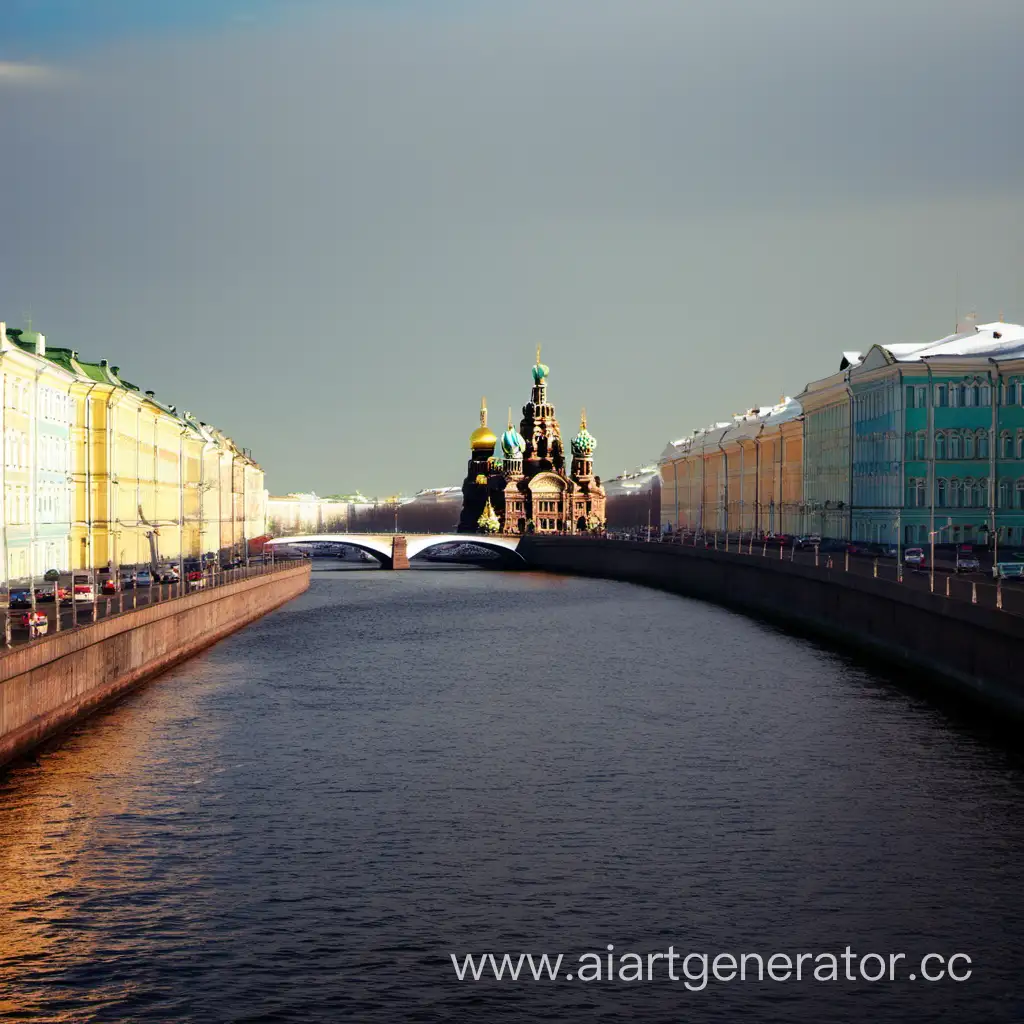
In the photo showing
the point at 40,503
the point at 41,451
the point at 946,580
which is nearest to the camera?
the point at 946,580

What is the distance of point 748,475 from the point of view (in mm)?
161500

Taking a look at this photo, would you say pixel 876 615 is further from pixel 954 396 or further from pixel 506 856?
pixel 954 396

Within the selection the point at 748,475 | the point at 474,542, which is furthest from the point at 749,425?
the point at 474,542

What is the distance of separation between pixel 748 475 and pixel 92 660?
123 m

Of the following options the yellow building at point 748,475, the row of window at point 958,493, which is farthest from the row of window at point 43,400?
the yellow building at point 748,475

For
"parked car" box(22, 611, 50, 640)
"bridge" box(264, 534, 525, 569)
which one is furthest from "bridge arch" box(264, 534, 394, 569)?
"parked car" box(22, 611, 50, 640)

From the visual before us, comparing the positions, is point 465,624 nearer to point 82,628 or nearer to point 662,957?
point 82,628

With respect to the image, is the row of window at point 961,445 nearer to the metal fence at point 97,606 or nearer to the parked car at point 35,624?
the metal fence at point 97,606

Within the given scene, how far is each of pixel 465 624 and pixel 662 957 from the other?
5972cm

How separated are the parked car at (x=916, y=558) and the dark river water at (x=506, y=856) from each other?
2703 centimetres

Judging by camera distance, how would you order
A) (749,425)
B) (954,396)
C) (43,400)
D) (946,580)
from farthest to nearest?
(749,425), (954,396), (43,400), (946,580)

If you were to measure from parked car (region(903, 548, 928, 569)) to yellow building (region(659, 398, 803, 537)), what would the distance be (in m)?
37.2

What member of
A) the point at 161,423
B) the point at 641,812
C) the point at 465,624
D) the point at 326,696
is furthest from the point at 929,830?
the point at 161,423

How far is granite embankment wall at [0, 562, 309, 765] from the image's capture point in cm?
3375
